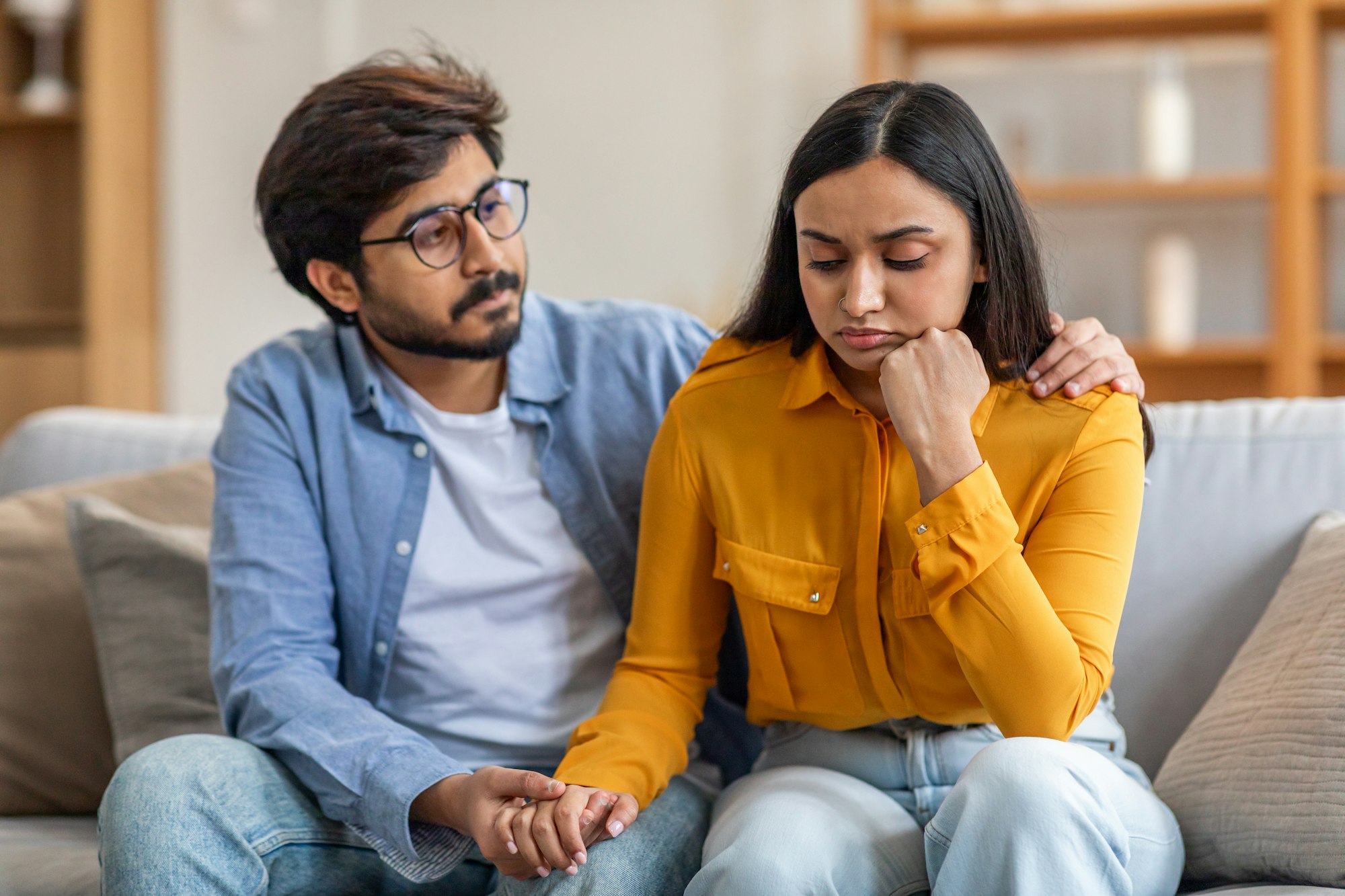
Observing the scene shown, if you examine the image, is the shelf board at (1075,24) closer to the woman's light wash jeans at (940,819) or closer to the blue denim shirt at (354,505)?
the blue denim shirt at (354,505)

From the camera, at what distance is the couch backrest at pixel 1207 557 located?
1466mm

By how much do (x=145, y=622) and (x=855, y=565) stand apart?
91 cm

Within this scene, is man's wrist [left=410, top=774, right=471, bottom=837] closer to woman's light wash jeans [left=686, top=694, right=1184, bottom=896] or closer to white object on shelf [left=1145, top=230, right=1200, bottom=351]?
woman's light wash jeans [left=686, top=694, right=1184, bottom=896]

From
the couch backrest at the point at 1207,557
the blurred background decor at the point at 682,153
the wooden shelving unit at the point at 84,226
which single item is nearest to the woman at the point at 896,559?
the couch backrest at the point at 1207,557

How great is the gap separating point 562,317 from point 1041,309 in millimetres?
638

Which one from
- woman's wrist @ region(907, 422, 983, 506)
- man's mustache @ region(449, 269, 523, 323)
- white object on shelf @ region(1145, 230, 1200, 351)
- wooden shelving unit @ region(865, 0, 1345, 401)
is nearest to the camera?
woman's wrist @ region(907, 422, 983, 506)

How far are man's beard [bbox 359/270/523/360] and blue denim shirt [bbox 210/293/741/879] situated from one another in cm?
6

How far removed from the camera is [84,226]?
12.3 feet

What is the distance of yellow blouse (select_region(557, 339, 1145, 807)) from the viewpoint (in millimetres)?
1084

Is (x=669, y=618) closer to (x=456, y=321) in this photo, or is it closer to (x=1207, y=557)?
(x=456, y=321)

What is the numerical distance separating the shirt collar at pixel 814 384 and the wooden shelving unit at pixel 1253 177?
2.23 m

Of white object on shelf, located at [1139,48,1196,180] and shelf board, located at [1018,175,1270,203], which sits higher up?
white object on shelf, located at [1139,48,1196,180]

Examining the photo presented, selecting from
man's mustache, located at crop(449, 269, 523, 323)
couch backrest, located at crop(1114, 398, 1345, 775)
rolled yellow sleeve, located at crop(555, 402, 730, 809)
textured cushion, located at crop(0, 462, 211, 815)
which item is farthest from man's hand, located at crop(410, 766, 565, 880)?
couch backrest, located at crop(1114, 398, 1345, 775)

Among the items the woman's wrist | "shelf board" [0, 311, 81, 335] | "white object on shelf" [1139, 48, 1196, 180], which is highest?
"white object on shelf" [1139, 48, 1196, 180]
